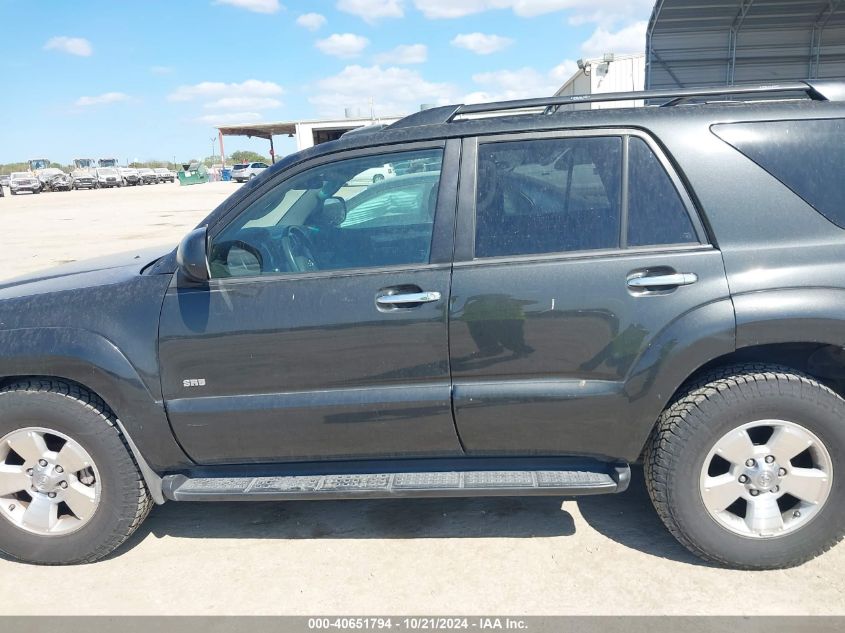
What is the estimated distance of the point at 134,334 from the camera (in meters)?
2.77

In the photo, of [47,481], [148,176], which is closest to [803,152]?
[47,481]

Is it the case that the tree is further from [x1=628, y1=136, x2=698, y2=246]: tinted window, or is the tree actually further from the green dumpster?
[x1=628, y1=136, x2=698, y2=246]: tinted window

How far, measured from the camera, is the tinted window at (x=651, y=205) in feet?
8.68

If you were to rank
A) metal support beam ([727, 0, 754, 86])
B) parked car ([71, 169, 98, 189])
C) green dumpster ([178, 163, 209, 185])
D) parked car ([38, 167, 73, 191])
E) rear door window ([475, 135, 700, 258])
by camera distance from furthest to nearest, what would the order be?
green dumpster ([178, 163, 209, 185]), parked car ([71, 169, 98, 189]), parked car ([38, 167, 73, 191]), metal support beam ([727, 0, 754, 86]), rear door window ([475, 135, 700, 258])

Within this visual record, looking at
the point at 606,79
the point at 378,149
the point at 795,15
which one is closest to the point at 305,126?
the point at 606,79

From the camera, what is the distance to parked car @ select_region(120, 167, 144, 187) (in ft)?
179

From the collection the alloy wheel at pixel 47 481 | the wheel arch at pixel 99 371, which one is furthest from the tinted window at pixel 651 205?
the alloy wheel at pixel 47 481

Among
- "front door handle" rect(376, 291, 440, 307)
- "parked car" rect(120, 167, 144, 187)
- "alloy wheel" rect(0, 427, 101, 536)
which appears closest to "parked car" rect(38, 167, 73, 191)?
"parked car" rect(120, 167, 144, 187)

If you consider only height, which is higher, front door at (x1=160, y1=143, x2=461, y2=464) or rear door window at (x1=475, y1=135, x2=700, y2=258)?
rear door window at (x1=475, y1=135, x2=700, y2=258)

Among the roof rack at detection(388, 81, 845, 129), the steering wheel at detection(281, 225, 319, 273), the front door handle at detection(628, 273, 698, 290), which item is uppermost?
the roof rack at detection(388, 81, 845, 129)

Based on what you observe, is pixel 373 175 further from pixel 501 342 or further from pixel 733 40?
pixel 733 40

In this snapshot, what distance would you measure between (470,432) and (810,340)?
138 cm

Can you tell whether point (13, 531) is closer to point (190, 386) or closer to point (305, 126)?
point (190, 386)

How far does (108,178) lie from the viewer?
52.1 metres
